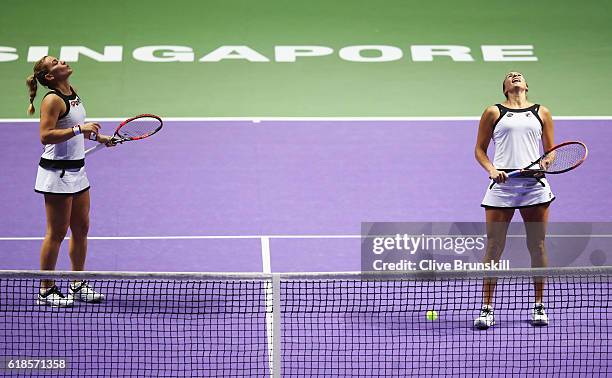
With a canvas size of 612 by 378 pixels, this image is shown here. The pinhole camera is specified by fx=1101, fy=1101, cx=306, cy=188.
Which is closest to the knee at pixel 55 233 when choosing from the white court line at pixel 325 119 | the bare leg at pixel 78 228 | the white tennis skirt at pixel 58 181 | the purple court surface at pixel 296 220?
the bare leg at pixel 78 228

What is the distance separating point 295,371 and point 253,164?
18.5 ft

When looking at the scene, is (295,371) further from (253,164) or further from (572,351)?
(253,164)

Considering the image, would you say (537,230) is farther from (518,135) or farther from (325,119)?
(325,119)

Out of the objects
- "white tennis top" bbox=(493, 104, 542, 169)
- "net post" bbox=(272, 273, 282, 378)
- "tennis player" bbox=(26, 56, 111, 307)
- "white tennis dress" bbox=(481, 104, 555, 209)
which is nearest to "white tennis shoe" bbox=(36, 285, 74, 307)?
"tennis player" bbox=(26, 56, 111, 307)

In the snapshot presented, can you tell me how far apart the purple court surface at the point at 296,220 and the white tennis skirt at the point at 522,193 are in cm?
82

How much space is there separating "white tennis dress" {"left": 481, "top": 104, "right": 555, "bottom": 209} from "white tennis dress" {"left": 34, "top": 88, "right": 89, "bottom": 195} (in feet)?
12.1

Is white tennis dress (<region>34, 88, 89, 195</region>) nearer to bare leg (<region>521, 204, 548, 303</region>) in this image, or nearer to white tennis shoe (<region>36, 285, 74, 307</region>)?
white tennis shoe (<region>36, 285, 74, 307</region>)

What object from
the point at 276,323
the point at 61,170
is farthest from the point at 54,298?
the point at 276,323

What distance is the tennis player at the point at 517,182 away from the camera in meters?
9.61

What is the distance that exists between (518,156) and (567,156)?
54 cm

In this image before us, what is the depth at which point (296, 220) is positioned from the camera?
12.6 metres

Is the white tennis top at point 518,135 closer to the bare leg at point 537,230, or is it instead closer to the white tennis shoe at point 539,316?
the bare leg at point 537,230

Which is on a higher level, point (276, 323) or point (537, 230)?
point (537, 230)

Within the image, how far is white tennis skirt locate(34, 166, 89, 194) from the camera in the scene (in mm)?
9875
